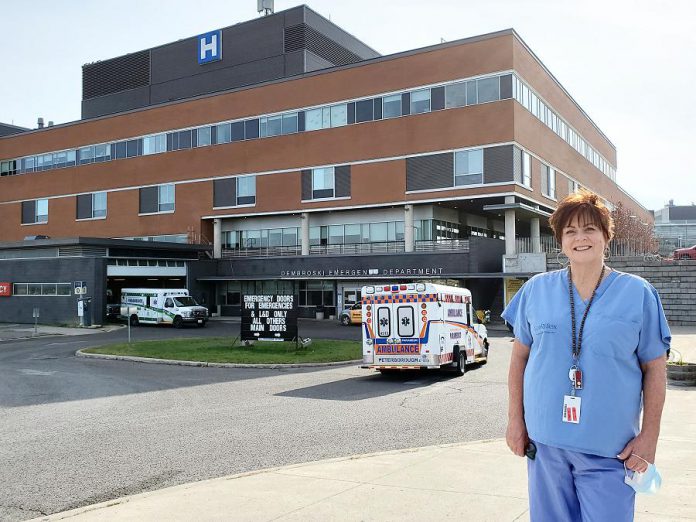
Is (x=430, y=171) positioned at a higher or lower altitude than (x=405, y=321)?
higher

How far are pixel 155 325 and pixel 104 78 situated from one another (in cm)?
3750

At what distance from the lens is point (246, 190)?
178 feet

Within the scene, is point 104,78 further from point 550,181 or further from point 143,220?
point 550,181

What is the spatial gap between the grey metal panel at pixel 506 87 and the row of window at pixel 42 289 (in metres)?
30.6

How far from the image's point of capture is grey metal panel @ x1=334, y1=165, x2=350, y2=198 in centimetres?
4897

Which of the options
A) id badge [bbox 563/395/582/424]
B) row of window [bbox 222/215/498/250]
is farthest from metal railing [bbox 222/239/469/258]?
id badge [bbox 563/395/582/424]

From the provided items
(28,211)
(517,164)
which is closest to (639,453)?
(517,164)

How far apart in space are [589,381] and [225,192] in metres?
53.6

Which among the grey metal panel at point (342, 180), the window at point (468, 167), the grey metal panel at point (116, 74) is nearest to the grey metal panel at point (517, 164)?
the window at point (468, 167)

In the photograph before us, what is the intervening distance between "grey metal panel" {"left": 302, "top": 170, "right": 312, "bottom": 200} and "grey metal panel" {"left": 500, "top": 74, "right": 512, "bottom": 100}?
1550 cm

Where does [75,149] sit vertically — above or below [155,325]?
above

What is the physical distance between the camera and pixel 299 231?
53062 millimetres

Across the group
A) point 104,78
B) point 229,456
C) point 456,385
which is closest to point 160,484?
point 229,456

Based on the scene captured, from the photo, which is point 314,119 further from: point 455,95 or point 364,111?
point 455,95
